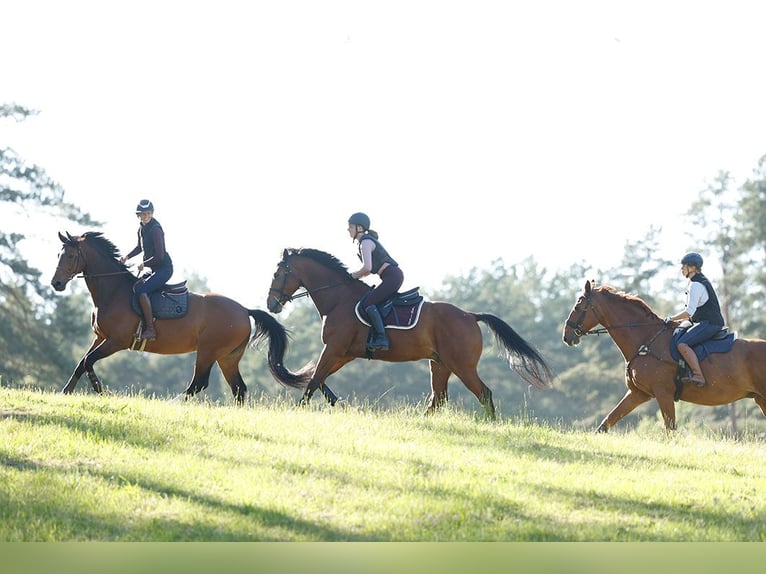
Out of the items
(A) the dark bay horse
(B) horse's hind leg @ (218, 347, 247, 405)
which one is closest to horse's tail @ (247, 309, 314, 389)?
(A) the dark bay horse

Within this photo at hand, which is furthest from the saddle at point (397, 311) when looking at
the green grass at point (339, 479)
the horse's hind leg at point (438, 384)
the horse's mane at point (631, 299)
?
the horse's mane at point (631, 299)

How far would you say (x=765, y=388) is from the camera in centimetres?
1677

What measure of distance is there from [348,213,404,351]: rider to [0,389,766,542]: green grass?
202cm

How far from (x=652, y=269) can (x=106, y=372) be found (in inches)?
1260

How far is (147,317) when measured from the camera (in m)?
17.0

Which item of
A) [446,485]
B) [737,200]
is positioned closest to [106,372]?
[737,200]

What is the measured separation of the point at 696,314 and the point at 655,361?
0.97 m

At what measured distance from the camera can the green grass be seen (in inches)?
357

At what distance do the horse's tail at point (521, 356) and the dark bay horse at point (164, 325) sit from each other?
3153mm

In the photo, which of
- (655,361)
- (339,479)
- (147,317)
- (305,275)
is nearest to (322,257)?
(305,275)

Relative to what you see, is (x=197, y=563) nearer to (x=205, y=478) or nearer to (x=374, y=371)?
(x=205, y=478)

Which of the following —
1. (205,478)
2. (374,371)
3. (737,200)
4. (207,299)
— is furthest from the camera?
(374,371)

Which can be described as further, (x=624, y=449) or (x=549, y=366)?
(x=549, y=366)

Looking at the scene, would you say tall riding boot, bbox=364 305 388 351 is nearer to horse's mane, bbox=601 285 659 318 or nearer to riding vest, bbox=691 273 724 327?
horse's mane, bbox=601 285 659 318
